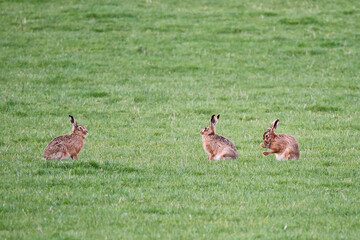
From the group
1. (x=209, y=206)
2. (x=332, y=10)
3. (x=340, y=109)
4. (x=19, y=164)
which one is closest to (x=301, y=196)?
(x=209, y=206)

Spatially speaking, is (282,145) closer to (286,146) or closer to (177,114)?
(286,146)

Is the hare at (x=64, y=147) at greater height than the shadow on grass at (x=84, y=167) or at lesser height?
greater

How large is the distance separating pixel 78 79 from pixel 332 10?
→ 16.8m

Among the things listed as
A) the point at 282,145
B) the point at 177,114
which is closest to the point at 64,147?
the point at 282,145

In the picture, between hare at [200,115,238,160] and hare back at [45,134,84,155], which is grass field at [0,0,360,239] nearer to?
hare at [200,115,238,160]

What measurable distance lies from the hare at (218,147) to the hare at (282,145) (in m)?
0.87

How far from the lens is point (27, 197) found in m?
10.1

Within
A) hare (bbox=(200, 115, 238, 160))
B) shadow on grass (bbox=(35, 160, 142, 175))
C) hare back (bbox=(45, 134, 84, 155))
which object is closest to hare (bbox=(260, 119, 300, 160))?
hare (bbox=(200, 115, 238, 160))

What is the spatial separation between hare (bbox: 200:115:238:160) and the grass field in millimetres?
290

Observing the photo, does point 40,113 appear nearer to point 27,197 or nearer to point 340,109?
point 27,197

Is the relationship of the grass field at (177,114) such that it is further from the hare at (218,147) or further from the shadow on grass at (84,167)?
the hare at (218,147)

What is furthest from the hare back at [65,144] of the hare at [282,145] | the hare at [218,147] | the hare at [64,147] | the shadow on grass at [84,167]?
the hare at [282,145]

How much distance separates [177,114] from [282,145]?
6.16 m

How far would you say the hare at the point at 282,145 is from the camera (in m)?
13.0
